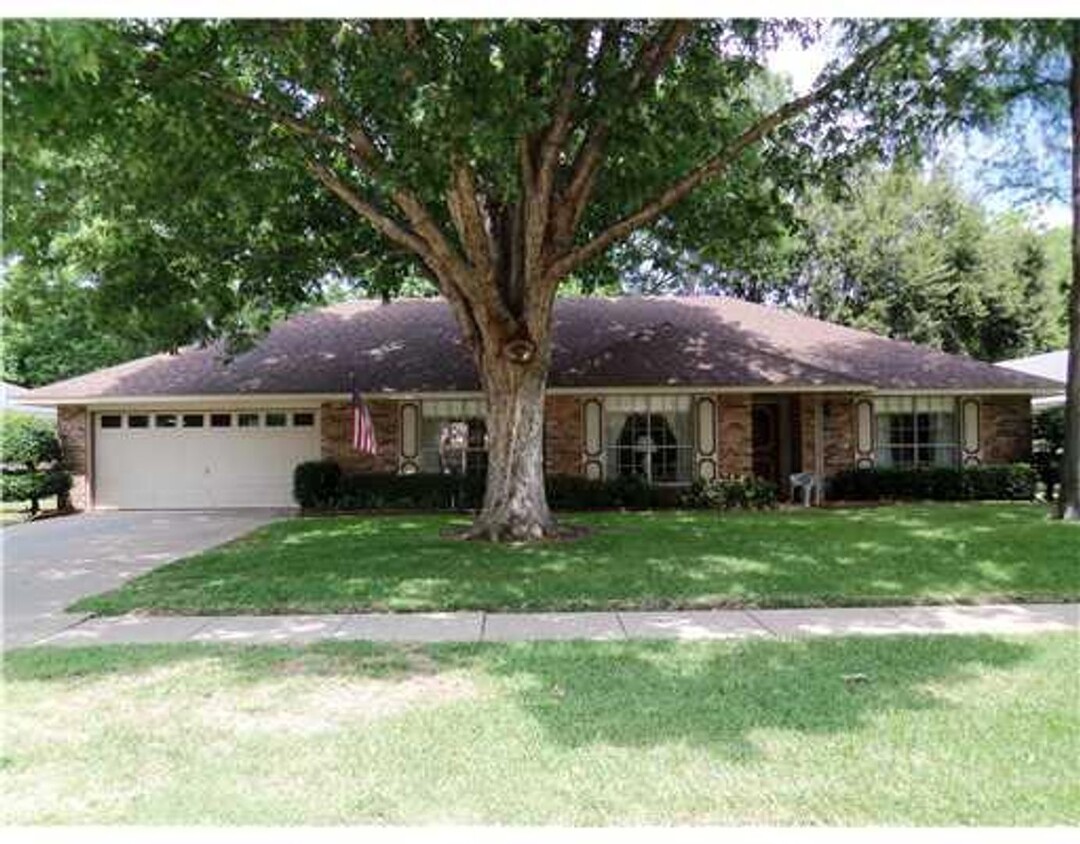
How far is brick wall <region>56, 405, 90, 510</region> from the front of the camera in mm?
20000

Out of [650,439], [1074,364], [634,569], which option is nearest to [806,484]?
[650,439]

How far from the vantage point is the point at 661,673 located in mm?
6129

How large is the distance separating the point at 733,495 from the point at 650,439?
219cm

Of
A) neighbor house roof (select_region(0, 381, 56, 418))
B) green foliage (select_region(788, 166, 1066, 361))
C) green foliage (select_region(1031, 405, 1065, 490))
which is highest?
green foliage (select_region(788, 166, 1066, 361))

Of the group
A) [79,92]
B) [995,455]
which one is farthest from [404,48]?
[995,455]

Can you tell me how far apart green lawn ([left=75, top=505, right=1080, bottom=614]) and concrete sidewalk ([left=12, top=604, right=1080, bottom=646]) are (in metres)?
0.32

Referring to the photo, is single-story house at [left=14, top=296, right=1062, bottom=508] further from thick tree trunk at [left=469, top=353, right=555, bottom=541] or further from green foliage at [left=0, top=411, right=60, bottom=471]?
thick tree trunk at [left=469, top=353, right=555, bottom=541]


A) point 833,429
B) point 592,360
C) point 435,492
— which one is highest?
point 592,360

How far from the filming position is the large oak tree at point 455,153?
9562 mm

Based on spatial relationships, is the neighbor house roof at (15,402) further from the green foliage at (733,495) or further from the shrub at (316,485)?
the green foliage at (733,495)

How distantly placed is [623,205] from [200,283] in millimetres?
7190

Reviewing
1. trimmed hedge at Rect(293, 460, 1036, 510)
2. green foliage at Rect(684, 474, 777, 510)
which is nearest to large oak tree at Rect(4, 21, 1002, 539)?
trimmed hedge at Rect(293, 460, 1036, 510)

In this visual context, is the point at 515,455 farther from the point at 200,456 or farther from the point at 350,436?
the point at 200,456

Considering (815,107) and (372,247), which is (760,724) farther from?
(372,247)
